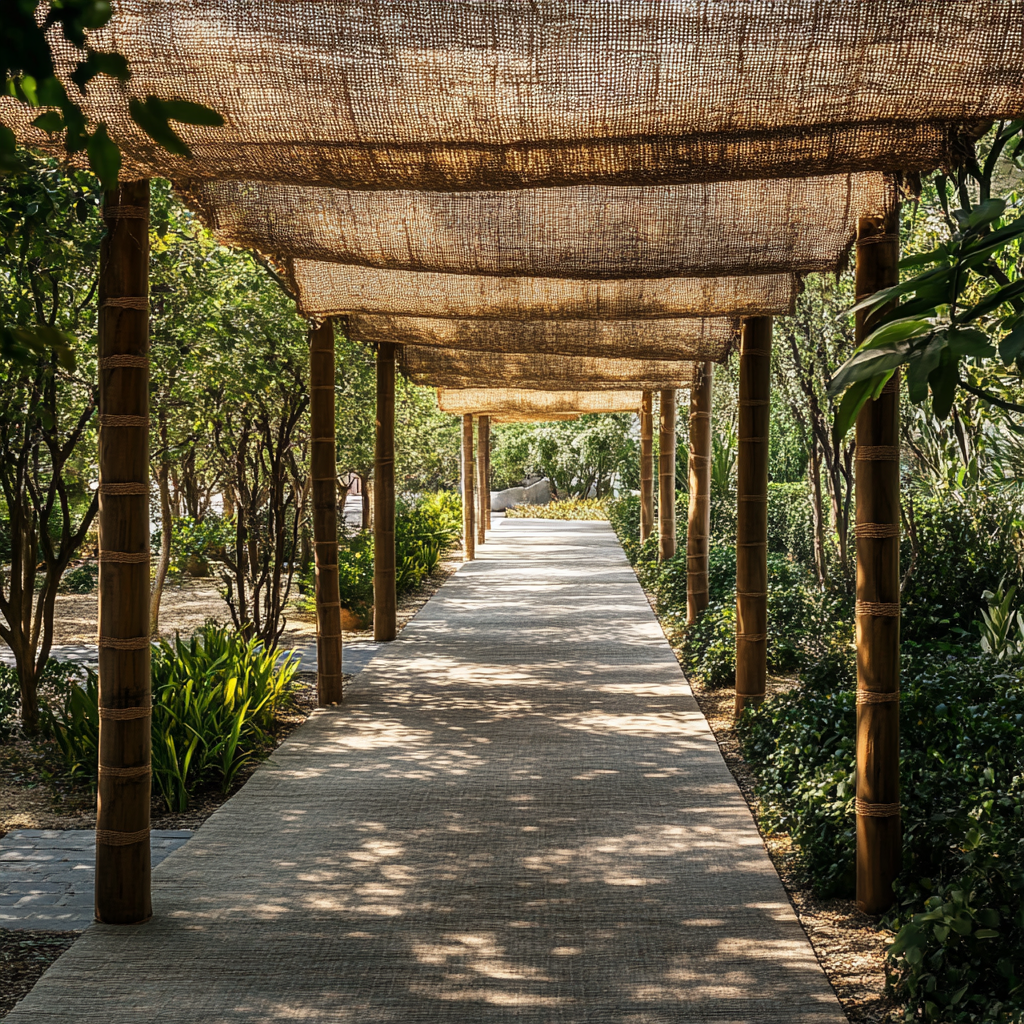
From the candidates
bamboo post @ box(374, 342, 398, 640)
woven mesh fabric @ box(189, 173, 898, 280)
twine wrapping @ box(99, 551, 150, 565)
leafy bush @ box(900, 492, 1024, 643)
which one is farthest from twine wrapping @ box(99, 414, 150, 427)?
leafy bush @ box(900, 492, 1024, 643)

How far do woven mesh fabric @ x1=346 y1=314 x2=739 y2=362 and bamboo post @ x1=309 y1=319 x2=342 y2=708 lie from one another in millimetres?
417

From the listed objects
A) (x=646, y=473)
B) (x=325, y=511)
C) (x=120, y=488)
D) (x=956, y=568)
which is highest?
(x=646, y=473)

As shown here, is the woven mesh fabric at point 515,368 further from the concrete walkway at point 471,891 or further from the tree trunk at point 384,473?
the concrete walkway at point 471,891

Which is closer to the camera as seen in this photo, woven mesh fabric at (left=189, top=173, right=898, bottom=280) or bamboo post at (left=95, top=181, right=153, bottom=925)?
bamboo post at (left=95, top=181, right=153, bottom=925)

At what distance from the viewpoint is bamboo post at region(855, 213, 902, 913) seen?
3361mm

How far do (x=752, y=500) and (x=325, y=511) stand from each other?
2715mm

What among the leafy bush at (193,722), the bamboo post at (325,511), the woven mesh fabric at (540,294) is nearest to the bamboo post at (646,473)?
the bamboo post at (325,511)

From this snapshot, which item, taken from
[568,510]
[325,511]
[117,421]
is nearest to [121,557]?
[117,421]

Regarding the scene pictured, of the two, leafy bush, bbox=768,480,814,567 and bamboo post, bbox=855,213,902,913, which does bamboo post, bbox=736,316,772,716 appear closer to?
bamboo post, bbox=855,213,902,913

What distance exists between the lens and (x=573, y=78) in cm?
255

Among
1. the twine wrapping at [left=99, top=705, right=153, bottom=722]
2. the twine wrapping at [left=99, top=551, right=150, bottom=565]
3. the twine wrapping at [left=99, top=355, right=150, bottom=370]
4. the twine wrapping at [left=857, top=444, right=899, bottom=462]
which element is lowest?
the twine wrapping at [left=99, top=705, right=153, bottom=722]

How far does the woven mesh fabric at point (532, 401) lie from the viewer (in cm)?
1418

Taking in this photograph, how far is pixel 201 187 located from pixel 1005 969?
150 inches

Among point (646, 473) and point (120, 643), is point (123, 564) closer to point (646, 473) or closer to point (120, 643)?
point (120, 643)
